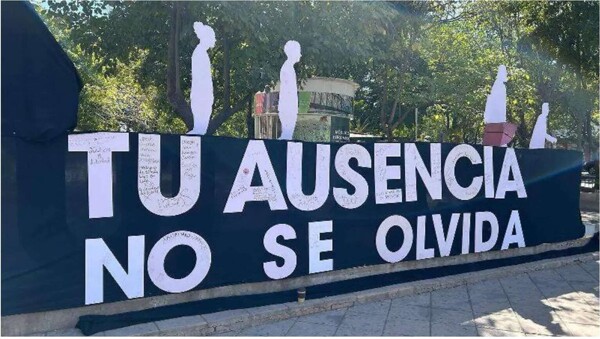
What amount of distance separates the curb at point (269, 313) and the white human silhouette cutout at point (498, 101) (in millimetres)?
2322

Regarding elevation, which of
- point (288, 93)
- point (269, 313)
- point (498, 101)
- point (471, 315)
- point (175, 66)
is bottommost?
→ point (471, 315)

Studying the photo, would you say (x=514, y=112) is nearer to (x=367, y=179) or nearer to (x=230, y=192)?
(x=367, y=179)

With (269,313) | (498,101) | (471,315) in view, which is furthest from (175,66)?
(471,315)

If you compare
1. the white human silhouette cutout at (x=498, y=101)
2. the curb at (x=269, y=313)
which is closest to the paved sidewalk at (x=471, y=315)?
the curb at (x=269, y=313)

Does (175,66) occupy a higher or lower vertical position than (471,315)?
higher

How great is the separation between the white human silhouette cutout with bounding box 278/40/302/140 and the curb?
74.0 inches

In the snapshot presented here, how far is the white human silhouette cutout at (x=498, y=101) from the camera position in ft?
25.6

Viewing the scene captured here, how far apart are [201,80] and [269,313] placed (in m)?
2.45

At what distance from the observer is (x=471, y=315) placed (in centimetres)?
552

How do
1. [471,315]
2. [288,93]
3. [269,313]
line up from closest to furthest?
[269,313]
[471,315]
[288,93]

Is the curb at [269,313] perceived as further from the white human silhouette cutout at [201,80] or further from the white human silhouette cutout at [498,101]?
the white human silhouette cutout at [498,101]

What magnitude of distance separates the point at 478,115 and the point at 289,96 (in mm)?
16339

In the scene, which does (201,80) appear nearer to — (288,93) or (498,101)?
(288,93)

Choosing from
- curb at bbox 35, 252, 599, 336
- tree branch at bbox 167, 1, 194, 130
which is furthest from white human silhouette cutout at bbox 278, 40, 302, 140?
tree branch at bbox 167, 1, 194, 130
